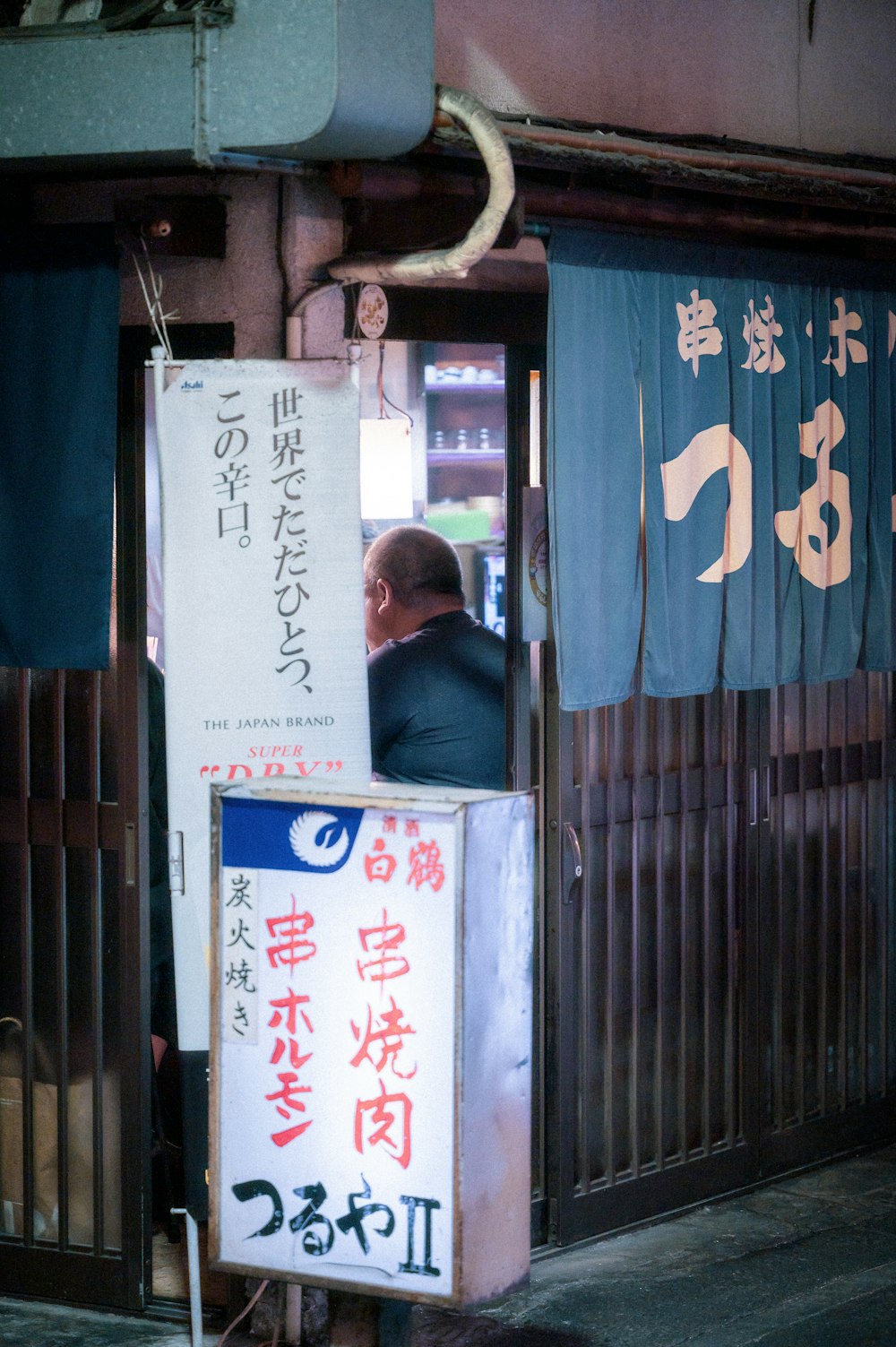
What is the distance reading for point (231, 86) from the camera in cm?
569

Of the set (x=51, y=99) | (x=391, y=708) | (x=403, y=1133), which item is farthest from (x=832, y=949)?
(x=51, y=99)

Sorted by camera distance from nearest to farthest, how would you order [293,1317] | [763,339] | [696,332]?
[293,1317]
[696,332]
[763,339]

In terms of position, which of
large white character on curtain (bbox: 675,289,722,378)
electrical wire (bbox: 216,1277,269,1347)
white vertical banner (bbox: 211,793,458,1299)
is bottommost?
electrical wire (bbox: 216,1277,269,1347)

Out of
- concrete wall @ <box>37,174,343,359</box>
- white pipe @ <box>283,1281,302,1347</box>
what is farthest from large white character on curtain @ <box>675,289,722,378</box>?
white pipe @ <box>283,1281,302,1347</box>

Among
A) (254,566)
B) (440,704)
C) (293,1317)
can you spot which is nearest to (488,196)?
(254,566)

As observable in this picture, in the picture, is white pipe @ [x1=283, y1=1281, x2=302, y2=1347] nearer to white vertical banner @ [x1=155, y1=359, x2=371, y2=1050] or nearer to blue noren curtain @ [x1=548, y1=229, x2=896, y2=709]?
white vertical banner @ [x1=155, y1=359, x2=371, y2=1050]

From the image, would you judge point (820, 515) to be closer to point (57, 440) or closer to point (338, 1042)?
point (57, 440)

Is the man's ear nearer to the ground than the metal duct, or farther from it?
nearer to the ground

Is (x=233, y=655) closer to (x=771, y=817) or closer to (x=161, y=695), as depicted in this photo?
(x=161, y=695)

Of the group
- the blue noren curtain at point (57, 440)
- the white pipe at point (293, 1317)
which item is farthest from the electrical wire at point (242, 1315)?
the blue noren curtain at point (57, 440)

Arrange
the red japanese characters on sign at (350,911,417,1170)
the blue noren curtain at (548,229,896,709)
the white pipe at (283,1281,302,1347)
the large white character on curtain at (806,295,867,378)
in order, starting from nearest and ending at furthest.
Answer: the red japanese characters on sign at (350,911,417,1170), the white pipe at (283,1281,302,1347), the blue noren curtain at (548,229,896,709), the large white character on curtain at (806,295,867,378)

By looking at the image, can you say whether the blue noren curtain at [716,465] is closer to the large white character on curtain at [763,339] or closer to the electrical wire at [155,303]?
the large white character on curtain at [763,339]

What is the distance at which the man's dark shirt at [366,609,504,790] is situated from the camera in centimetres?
785

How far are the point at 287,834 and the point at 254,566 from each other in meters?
1.24
